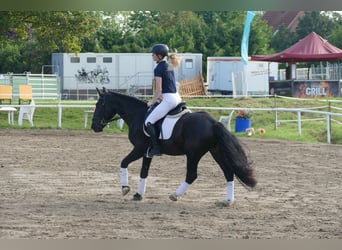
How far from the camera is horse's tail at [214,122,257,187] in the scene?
27.5ft

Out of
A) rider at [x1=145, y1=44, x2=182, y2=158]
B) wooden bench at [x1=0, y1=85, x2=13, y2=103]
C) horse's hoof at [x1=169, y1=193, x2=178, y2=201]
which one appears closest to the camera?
rider at [x1=145, y1=44, x2=182, y2=158]

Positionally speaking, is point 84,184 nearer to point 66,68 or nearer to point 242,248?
point 242,248

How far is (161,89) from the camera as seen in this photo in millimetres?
8711

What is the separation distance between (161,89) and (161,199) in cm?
137

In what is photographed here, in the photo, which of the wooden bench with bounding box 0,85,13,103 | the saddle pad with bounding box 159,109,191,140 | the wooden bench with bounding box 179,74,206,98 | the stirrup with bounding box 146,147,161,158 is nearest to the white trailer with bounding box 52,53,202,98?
the wooden bench with bounding box 179,74,206,98

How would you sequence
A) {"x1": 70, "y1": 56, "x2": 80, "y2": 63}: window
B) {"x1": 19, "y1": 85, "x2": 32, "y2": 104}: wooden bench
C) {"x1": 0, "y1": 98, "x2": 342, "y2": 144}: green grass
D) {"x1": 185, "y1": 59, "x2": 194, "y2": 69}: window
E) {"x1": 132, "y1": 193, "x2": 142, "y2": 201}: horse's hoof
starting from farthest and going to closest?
1. {"x1": 185, "y1": 59, "x2": 194, "y2": 69}: window
2. {"x1": 70, "y1": 56, "x2": 80, "y2": 63}: window
3. {"x1": 19, "y1": 85, "x2": 32, "y2": 104}: wooden bench
4. {"x1": 0, "y1": 98, "x2": 342, "y2": 144}: green grass
5. {"x1": 132, "y1": 193, "x2": 142, "y2": 201}: horse's hoof

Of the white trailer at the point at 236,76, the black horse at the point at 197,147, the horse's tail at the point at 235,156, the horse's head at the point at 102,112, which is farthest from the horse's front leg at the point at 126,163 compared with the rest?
the white trailer at the point at 236,76

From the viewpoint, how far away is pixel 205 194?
960 centimetres

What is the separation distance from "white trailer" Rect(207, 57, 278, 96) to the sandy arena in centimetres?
1957

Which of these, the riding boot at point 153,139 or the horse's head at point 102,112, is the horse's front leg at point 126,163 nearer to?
the riding boot at point 153,139

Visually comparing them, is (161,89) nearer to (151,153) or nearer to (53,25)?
(151,153)

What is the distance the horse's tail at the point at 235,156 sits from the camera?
8.39 metres

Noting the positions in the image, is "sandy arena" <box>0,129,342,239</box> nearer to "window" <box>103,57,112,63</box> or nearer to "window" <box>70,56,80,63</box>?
"window" <box>70,56,80,63</box>

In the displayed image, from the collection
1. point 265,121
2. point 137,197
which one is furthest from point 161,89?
point 265,121
